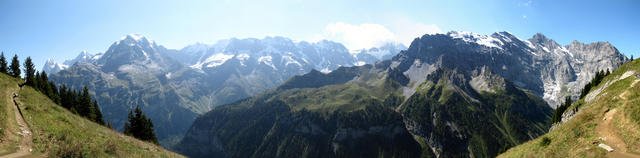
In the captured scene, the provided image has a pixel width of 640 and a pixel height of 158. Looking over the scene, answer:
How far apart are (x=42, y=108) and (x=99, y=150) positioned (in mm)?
18033

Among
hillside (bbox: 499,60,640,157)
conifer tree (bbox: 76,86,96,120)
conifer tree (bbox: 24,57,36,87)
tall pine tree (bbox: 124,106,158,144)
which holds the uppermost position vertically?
conifer tree (bbox: 24,57,36,87)

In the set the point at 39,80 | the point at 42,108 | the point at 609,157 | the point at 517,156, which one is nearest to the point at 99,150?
the point at 42,108

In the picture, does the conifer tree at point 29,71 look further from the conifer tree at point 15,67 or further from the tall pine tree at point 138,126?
the tall pine tree at point 138,126

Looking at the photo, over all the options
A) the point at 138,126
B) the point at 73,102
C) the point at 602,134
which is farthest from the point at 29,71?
the point at 602,134

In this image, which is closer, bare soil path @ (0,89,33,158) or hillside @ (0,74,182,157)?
bare soil path @ (0,89,33,158)

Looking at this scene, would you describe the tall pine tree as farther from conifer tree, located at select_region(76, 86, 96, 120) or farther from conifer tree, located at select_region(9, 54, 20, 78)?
conifer tree, located at select_region(9, 54, 20, 78)

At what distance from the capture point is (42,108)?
34062 millimetres

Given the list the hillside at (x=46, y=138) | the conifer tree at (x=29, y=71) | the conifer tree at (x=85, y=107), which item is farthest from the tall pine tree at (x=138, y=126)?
the hillside at (x=46, y=138)

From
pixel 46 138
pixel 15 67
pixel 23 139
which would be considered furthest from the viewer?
pixel 15 67

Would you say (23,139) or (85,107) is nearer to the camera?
(23,139)

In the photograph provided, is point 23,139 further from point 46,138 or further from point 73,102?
point 73,102

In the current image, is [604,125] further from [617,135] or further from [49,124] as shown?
[49,124]

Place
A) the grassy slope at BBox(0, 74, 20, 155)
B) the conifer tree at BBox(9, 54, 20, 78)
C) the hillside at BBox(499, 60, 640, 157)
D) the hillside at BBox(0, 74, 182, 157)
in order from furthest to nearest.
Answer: the conifer tree at BBox(9, 54, 20, 78)
the hillside at BBox(499, 60, 640, 157)
the hillside at BBox(0, 74, 182, 157)
the grassy slope at BBox(0, 74, 20, 155)

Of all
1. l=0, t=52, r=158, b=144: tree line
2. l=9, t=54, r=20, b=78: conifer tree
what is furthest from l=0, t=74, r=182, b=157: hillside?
l=9, t=54, r=20, b=78: conifer tree
